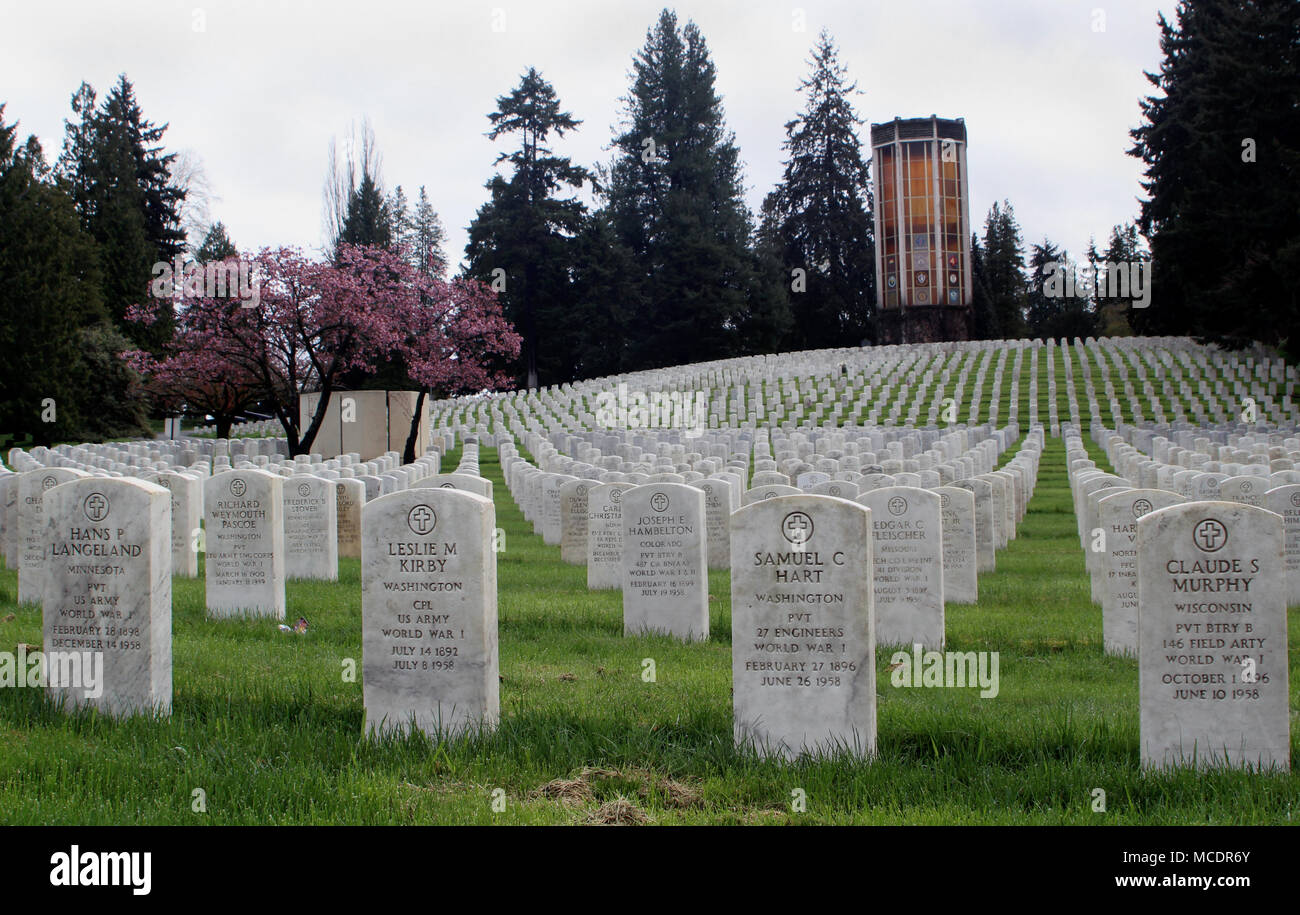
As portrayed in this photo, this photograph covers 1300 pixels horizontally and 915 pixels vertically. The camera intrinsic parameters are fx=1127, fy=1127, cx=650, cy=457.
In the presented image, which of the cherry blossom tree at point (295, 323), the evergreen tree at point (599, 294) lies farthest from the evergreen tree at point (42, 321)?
the evergreen tree at point (599, 294)

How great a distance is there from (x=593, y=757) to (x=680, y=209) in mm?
63859

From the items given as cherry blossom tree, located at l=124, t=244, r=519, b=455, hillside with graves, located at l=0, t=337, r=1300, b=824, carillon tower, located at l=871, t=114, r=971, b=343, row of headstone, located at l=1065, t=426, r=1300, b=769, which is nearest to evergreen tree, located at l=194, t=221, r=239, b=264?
cherry blossom tree, located at l=124, t=244, r=519, b=455

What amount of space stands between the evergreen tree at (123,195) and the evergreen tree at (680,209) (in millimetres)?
25525

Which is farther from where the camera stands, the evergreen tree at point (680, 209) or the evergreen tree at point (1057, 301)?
the evergreen tree at point (1057, 301)

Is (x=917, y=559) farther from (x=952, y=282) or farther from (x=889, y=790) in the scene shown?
(x=952, y=282)

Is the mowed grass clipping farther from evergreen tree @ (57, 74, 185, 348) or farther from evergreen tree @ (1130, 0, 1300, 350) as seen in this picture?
evergreen tree @ (57, 74, 185, 348)

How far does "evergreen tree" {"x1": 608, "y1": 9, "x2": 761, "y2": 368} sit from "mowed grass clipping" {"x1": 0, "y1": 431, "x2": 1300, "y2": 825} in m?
59.3

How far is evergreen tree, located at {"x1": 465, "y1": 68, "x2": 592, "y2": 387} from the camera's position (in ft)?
203

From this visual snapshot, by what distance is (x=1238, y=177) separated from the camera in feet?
157

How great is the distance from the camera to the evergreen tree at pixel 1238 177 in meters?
42.8

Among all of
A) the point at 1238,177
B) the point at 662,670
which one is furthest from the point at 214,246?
the point at 662,670

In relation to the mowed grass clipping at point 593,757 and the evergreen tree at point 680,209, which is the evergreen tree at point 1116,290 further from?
the mowed grass clipping at point 593,757
